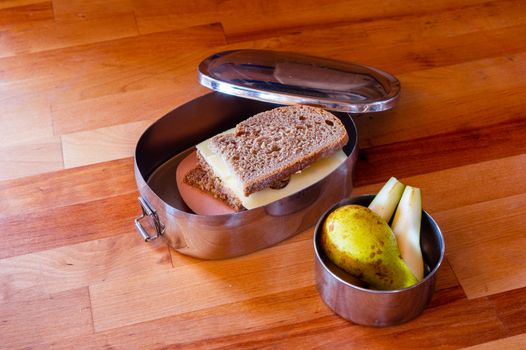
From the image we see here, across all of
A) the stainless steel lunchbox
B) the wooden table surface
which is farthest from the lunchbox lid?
the wooden table surface

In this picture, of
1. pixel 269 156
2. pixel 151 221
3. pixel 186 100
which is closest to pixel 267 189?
pixel 269 156

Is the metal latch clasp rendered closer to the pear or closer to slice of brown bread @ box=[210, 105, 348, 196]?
slice of brown bread @ box=[210, 105, 348, 196]

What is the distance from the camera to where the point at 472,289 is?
3.22 ft

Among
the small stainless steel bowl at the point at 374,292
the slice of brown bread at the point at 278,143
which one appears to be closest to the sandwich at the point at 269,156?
the slice of brown bread at the point at 278,143

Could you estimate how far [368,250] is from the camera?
89cm

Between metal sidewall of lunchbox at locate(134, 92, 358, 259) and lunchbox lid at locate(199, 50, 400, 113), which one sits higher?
lunchbox lid at locate(199, 50, 400, 113)

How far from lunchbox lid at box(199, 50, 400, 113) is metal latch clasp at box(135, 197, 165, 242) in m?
0.22

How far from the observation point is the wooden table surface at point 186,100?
958 millimetres

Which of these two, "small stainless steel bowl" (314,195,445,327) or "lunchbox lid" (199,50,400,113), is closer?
"small stainless steel bowl" (314,195,445,327)

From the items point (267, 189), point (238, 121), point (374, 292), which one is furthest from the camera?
point (238, 121)

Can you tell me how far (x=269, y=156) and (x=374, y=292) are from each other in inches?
10.8

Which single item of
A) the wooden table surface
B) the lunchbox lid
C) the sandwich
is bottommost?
the wooden table surface

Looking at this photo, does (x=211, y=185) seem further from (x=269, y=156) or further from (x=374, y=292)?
(x=374, y=292)

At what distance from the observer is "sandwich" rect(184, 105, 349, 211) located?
103cm
